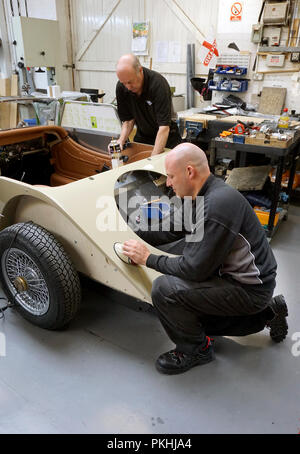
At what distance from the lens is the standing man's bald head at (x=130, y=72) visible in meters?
2.63

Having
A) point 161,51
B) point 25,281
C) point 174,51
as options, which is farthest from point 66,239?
point 161,51

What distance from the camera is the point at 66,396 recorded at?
1.68 meters

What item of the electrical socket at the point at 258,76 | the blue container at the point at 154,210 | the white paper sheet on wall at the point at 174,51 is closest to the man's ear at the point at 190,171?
the blue container at the point at 154,210

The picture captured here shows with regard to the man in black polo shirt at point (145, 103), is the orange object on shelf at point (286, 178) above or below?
below

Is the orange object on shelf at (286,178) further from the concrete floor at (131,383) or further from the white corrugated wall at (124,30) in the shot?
the white corrugated wall at (124,30)

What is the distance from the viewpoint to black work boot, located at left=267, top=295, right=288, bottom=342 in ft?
6.41

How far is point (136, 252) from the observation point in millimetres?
1744

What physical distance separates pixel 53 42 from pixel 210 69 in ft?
8.96

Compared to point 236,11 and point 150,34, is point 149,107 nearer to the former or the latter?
point 236,11

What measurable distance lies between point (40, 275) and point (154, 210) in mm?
802

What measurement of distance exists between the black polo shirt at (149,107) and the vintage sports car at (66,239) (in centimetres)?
60

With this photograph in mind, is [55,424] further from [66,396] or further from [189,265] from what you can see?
[189,265]

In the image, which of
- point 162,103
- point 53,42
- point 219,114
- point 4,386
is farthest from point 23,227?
point 53,42

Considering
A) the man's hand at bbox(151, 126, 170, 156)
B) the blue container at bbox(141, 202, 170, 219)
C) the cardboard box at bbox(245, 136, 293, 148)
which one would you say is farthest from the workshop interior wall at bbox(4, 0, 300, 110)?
the blue container at bbox(141, 202, 170, 219)
